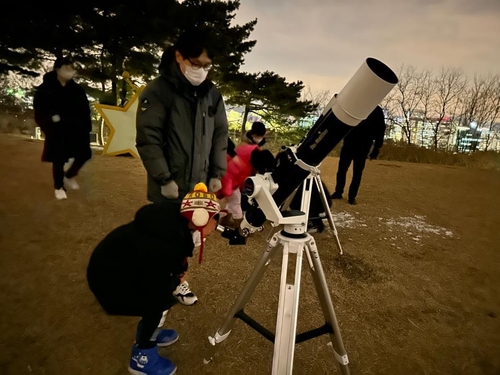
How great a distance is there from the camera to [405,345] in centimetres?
208

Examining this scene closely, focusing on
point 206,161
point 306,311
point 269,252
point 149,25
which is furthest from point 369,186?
point 149,25

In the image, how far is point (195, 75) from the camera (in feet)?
6.37

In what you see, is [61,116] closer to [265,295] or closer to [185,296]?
[185,296]

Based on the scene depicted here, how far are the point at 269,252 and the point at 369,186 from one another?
19.0ft

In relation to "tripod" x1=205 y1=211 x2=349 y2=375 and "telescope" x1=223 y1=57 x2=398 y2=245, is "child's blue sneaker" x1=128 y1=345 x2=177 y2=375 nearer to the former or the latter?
"tripod" x1=205 y1=211 x2=349 y2=375

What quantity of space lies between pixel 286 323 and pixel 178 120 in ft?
4.11

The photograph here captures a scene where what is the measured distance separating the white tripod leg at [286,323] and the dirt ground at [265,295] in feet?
1.98

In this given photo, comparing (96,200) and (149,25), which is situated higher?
(149,25)

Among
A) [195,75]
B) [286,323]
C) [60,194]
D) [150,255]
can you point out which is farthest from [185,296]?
[60,194]

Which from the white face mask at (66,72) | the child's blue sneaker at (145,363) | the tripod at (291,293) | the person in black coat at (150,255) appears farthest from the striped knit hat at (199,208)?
the white face mask at (66,72)

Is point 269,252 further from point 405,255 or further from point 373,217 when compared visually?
point 373,217

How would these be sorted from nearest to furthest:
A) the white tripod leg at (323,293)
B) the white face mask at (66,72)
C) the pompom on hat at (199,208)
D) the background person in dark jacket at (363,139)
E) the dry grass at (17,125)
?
the pompom on hat at (199,208) → the white tripod leg at (323,293) → the white face mask at (66,72) → the background person in dark jacket at (363,139) → the dry grass at (17,125)

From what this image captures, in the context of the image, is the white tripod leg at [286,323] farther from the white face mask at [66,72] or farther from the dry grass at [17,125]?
the dry grass at [17,125]

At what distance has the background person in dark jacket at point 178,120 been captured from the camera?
73.9 inches
